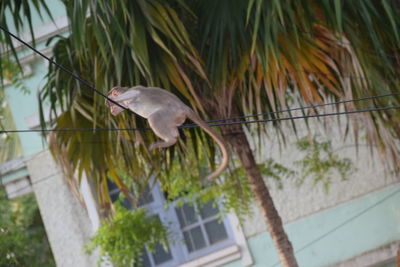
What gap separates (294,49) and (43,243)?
20.3ft

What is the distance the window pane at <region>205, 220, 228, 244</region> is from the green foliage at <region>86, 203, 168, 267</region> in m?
0.92

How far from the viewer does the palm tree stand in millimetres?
4078

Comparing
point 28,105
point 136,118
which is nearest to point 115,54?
point 136,118

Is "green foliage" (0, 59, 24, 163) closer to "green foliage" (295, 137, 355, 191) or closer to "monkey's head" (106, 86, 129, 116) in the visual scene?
"green foliage" (295, 137, 355, 191)

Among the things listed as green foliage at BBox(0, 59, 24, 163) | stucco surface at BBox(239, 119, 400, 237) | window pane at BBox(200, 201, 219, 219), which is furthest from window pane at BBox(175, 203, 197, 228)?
green foliage at BBox(0, 59, 24, 163)

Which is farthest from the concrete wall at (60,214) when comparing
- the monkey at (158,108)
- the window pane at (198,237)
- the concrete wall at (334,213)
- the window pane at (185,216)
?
the monkey at (158,108)

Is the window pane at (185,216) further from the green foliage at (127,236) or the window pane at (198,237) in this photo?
the green foliage at (127,236)

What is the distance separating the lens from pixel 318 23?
4.39m

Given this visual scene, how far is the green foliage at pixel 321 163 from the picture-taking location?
6.46 metres

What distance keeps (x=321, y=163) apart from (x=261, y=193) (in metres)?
1.63

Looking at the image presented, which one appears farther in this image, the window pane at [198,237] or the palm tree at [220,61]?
the window pane at [198,237]

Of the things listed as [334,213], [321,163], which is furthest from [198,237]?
[321,163]

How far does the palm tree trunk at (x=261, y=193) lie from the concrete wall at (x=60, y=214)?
2.96 m

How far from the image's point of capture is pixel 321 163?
21.2ft
